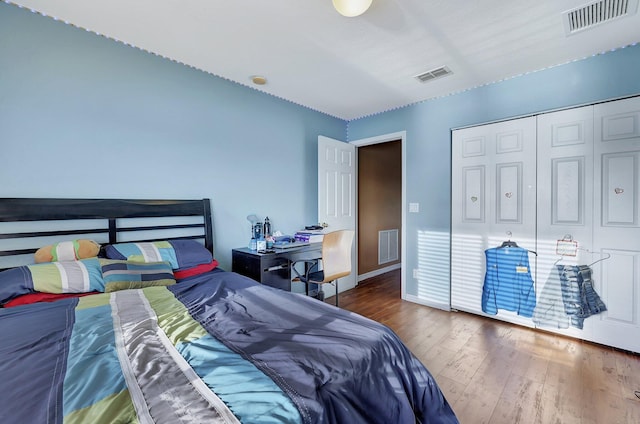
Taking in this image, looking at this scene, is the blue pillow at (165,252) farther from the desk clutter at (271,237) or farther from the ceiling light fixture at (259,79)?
the ceiling light fixture at (259,79)

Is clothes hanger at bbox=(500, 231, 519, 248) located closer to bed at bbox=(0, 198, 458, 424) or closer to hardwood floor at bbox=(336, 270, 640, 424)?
hardwood floor at bbox=(336, 270, 640, 424)

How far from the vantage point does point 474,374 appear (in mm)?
1965

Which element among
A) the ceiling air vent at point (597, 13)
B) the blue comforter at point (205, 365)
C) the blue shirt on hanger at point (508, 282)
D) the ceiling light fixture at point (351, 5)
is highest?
the ceiling air vent at point (597, 13)

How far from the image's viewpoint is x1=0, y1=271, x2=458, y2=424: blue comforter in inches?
27.7

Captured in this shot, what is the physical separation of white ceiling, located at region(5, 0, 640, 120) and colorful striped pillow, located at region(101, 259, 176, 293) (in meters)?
1.71

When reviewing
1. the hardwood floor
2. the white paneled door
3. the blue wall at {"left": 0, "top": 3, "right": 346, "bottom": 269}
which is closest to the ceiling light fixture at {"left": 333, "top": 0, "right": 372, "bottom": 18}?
the blue wall at {"left": 0, "top": 3, "right": 346, "bottom": 269}

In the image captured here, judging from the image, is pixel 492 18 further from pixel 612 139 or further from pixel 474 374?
pixel 474 374

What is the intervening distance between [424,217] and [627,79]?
205 cm

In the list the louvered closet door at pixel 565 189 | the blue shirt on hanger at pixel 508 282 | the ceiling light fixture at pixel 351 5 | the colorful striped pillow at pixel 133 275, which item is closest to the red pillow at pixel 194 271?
the colorful striped pillow at pixel 133 275

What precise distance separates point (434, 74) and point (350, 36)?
111 cm

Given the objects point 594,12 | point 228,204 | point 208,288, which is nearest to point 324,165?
point 228,204

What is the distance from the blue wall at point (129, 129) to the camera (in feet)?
5.96

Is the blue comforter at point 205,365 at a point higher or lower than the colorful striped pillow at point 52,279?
lower

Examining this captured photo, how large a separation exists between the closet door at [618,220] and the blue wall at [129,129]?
9.94 feet
